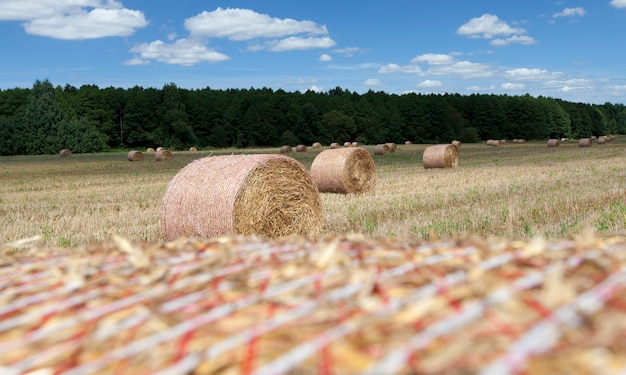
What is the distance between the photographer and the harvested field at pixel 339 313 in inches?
64.4

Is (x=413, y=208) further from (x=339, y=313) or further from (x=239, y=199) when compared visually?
(x=339, y=313)

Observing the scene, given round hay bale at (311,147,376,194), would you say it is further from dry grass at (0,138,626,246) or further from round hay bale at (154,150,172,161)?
round hay bale at (154,150,172,161)

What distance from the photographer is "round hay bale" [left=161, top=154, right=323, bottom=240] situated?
9.34 metres

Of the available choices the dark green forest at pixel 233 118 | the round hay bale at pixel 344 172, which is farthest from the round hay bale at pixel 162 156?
the dark green forest at pixel 233 118

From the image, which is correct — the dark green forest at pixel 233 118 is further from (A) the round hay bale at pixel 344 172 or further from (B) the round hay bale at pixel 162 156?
(A) the round hay bale at pixel 344 172

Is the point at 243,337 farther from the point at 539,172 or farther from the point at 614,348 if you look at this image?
the point at 539,172

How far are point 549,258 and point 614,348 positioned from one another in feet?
2.57

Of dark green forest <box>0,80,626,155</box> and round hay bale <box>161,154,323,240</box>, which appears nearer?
round hay bale <box>161,154,323,240</box>

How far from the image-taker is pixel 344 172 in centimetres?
1752

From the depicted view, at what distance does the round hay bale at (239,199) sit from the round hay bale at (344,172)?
6898mm

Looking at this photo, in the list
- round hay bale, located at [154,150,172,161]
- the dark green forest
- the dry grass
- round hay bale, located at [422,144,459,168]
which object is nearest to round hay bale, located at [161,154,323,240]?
the dry grass

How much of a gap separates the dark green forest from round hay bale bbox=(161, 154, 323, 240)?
64.7 metres

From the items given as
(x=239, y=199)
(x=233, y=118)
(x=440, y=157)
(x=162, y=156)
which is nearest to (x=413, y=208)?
(x=239, y=199)

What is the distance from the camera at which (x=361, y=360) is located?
1.66 metres
